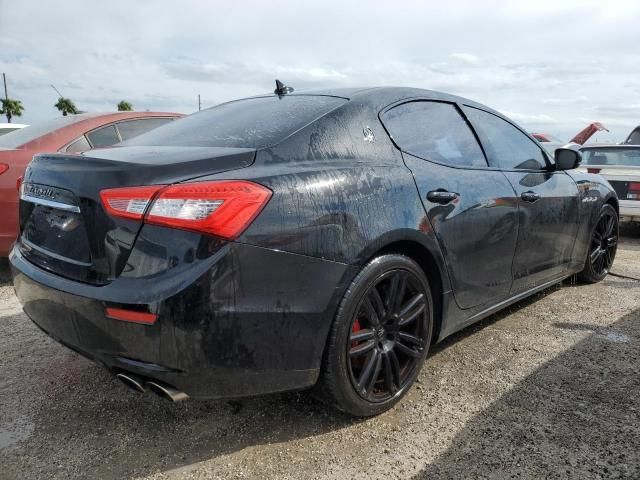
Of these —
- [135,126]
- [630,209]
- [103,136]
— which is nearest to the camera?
[103,136]

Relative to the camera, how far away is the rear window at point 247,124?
223cm

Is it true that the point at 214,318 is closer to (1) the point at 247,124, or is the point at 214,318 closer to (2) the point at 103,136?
(1) the point at 247,124

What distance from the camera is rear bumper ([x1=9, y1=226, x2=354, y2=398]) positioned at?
5.76ft

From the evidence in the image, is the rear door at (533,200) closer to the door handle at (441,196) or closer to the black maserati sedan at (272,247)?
the black maserati sedan at (272,247)

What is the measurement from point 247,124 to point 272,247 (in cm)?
82

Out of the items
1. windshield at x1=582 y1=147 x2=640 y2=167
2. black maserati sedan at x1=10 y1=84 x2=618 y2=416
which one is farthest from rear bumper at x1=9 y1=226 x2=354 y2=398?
windshield at x1=582 y1=147 x2=640 y2=167

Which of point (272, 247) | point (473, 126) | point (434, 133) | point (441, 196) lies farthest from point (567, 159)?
point (272, 247)

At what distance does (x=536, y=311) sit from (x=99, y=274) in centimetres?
308

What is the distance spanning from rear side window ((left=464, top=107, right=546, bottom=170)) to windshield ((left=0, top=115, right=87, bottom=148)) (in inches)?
136

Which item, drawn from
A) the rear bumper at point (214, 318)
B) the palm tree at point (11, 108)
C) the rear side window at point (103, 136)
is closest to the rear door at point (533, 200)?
the rear bumper at point (214, 318)

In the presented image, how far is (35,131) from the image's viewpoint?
464 cm

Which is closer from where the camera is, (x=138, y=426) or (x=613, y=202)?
(x=138, y=426)

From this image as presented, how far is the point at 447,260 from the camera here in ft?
8.43

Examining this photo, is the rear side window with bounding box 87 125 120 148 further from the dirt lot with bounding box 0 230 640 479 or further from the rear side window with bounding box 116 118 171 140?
the dirt lot with bounding box 0 230 640 479
